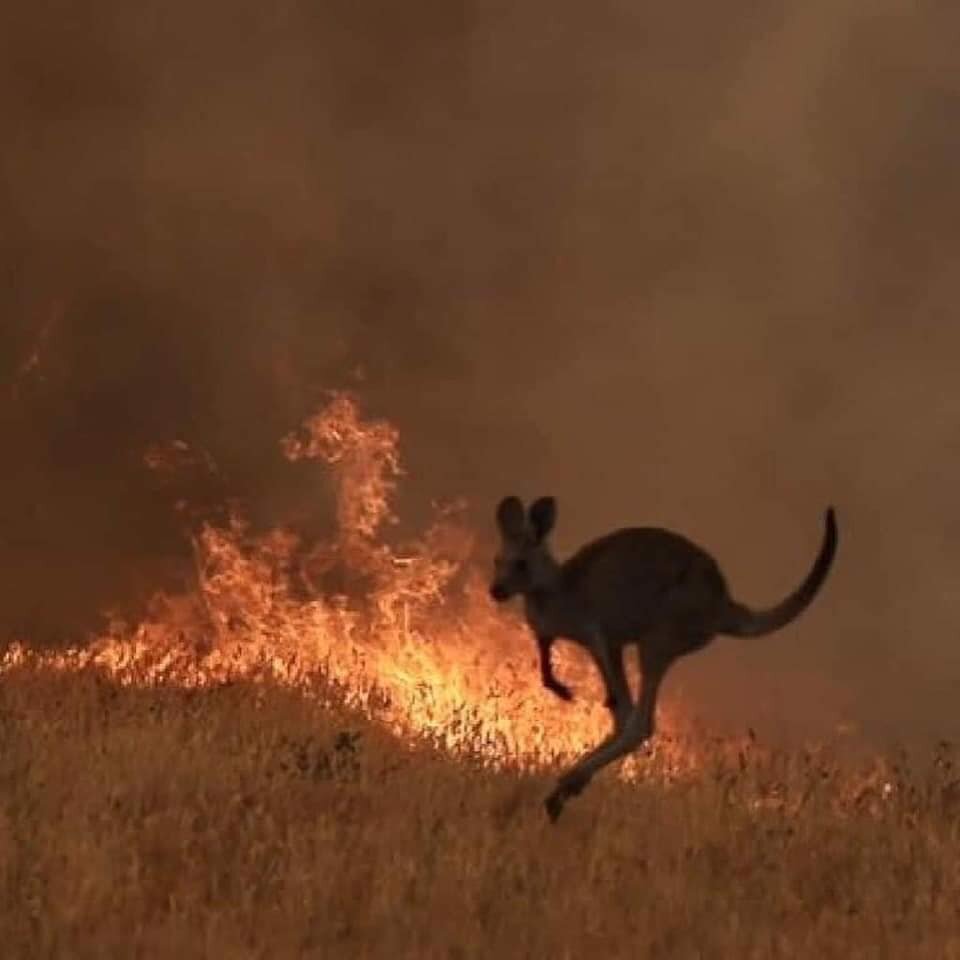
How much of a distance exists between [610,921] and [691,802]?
7.23ft

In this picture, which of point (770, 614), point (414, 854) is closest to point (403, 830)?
point (414, 854)

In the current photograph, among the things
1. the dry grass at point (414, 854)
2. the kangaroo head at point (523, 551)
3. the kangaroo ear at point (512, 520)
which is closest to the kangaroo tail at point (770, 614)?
the dry grass at point (414, 854)

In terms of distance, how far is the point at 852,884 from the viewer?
789cm

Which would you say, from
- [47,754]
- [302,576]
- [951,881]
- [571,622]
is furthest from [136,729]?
[302,576]

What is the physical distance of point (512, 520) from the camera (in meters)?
9.28

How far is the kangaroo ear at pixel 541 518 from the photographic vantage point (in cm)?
923

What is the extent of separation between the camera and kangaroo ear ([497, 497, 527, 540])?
923cm

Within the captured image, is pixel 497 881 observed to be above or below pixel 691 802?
below

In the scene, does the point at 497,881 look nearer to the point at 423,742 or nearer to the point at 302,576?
the point at 423,742

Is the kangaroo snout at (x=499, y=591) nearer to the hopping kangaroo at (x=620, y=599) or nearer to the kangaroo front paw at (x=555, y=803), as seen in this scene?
the hopping kangaroo at (x=620, y=599)

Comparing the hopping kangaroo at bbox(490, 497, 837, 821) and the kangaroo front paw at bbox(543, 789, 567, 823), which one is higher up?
the hopping kangaroo at bbox(490, 497, 837, 821)

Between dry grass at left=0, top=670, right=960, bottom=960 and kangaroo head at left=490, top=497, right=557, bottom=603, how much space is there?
0.89m

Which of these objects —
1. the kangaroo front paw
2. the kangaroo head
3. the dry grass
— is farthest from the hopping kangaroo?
the dry grass

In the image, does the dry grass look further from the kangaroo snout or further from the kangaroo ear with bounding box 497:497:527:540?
the kangaroo ear with bounding box 497:497:527:540
